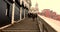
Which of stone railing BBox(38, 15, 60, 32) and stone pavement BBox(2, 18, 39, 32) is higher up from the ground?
stone railing BBox(38, 15, 60, 32)

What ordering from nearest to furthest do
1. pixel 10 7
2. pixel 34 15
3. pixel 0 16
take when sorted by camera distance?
pixel 0 16
pixel 10 7
pixel 34 15

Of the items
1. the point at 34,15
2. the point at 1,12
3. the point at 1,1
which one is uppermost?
the point at 1,1

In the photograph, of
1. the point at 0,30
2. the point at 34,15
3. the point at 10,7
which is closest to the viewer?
the point at 0,30

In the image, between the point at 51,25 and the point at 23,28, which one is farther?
the point at 23,28

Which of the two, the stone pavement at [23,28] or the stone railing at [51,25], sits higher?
the stone railing at [51,25]

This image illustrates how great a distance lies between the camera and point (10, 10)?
1017 cm

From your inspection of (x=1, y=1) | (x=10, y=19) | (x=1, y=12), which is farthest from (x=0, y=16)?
(x=10, y=19)

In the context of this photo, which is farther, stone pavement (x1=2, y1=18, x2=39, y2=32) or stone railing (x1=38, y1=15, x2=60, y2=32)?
stone pavement (x1=2, y1=18, x2=39, y2=32)

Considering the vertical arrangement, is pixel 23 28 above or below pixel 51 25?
below

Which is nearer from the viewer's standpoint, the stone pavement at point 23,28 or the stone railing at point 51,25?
the stone railing at point 51,25

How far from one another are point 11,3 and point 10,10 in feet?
1.66

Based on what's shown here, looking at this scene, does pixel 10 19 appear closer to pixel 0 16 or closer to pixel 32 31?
pixel 0 16

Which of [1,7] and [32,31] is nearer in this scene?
[32,31]

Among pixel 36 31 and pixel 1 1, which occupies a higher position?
pixel 1 1
